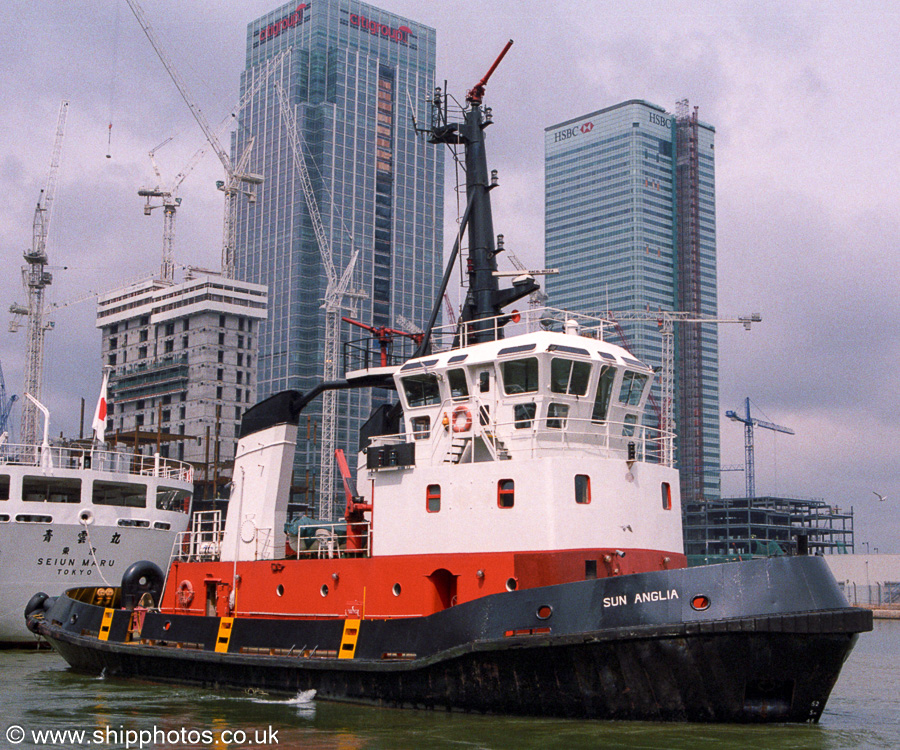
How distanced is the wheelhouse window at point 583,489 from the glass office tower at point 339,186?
100 meters

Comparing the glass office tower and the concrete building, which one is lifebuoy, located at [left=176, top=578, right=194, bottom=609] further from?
the glass office tower

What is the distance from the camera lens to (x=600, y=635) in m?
13.0

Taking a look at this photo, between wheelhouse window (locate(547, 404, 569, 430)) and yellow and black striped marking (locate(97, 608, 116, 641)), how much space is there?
34.1 feet

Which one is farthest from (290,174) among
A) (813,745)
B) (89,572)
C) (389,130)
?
(813,745)

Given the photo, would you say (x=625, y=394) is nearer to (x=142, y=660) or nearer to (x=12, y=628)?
(x=142, y=660)

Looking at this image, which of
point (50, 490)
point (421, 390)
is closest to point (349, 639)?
point (421, 390)

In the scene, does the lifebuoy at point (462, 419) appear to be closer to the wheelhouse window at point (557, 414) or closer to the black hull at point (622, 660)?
the wheelhouse window at point (557, 414)

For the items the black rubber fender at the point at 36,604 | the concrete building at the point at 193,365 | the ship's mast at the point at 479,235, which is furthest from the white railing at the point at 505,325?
the concrete building at the point at 193,365

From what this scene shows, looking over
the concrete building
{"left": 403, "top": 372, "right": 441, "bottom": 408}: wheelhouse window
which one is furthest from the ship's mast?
the concrete building

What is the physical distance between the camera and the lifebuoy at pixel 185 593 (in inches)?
759

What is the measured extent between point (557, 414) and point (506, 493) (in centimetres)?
160

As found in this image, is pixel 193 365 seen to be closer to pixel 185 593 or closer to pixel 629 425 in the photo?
pixel 185 593

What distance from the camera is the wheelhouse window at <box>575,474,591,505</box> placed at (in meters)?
14.8

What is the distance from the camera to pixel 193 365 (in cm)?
9888
